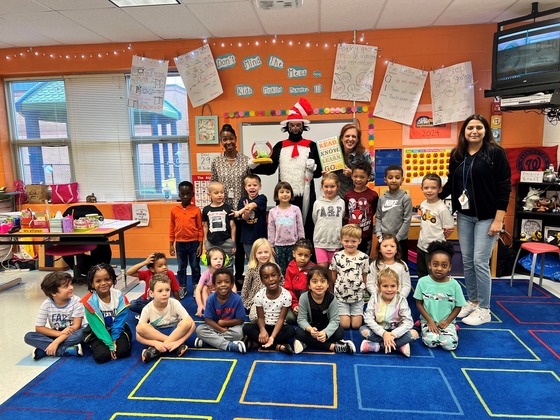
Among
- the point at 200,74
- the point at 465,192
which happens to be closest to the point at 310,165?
the point at 465,192

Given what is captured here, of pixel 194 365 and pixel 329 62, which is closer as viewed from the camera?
pixel 194 365

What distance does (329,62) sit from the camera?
163 inches

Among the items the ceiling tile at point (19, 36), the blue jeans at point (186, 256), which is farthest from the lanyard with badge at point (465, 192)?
the ceiling tile at point (19, 36)

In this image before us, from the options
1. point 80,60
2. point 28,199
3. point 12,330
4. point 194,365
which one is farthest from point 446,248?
point 28,199

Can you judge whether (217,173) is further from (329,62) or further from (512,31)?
(512,31)

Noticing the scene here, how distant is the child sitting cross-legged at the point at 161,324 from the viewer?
7.74ft

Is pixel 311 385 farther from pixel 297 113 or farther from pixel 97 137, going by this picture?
pixel 97 137

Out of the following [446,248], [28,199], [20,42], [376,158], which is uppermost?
[20,42]

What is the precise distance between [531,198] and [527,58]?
1.39 metres

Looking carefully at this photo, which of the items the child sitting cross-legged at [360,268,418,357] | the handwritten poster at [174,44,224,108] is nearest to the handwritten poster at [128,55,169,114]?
the handwritten poster at [174,44,224,108]

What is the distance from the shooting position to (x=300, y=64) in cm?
416

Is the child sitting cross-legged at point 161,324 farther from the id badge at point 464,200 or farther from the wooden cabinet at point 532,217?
the wooden cabinet at point 532,217

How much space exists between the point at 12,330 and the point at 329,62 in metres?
3.83

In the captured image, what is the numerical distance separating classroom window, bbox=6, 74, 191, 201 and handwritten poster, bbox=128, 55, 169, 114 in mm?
145
